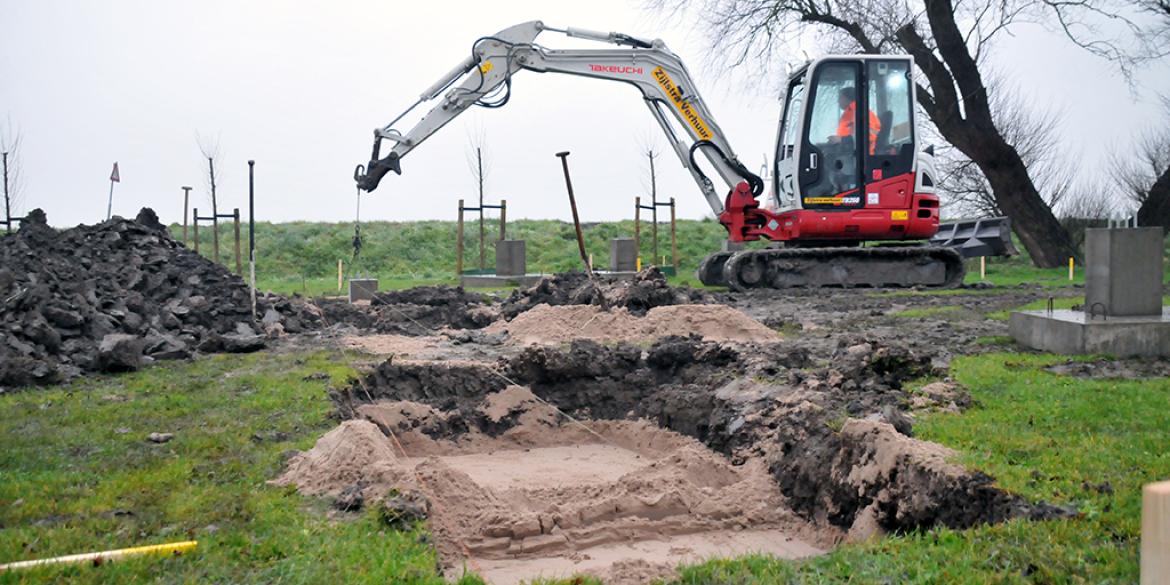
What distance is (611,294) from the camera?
46.2 feet

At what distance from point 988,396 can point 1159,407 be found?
1.12 m

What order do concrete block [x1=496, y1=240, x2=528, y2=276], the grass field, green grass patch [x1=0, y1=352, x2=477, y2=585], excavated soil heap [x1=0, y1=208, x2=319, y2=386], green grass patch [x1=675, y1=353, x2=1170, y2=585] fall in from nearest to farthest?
green grass patch [x1=675, y1=353, x2=1170, y2=585], the grass field, green grass patch [x1=0, y1=352, x2=477, y2=585], excavated soil heap [x1=0, y1=208, x2=319, y2=386], concrete block [x1=496, y1=240, x2=528, y2=276]

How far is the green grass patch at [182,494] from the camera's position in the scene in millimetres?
4422

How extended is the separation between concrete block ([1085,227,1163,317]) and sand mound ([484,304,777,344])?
367 cm

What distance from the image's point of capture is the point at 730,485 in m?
7.25

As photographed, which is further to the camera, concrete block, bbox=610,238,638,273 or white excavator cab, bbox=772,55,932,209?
concrete block, bbox=610,238,638,273

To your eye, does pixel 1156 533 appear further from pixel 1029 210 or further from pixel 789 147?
pixel 1029 210

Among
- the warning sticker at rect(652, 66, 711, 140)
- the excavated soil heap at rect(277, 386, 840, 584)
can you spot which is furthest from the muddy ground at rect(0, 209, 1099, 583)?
the warning sticker at rect(652, 66, 711, 140)

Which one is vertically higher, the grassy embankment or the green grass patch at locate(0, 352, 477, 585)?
the grassy embankment

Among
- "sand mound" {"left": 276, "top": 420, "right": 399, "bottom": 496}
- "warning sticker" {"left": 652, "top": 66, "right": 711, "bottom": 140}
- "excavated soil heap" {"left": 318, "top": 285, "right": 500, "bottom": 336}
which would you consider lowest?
"sand mound" {"left": 276, "top": 420, "right": 399, "bottom": 496}

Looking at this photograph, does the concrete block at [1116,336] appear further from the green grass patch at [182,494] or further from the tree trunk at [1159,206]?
the tree trunk at [1159,206]

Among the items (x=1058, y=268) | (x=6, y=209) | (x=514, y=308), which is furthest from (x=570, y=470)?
(x=6, y=209)

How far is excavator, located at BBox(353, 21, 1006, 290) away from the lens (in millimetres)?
17812

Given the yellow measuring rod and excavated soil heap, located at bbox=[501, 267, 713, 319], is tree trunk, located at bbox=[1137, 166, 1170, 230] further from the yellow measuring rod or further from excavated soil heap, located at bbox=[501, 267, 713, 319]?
the yellow measuring rod
